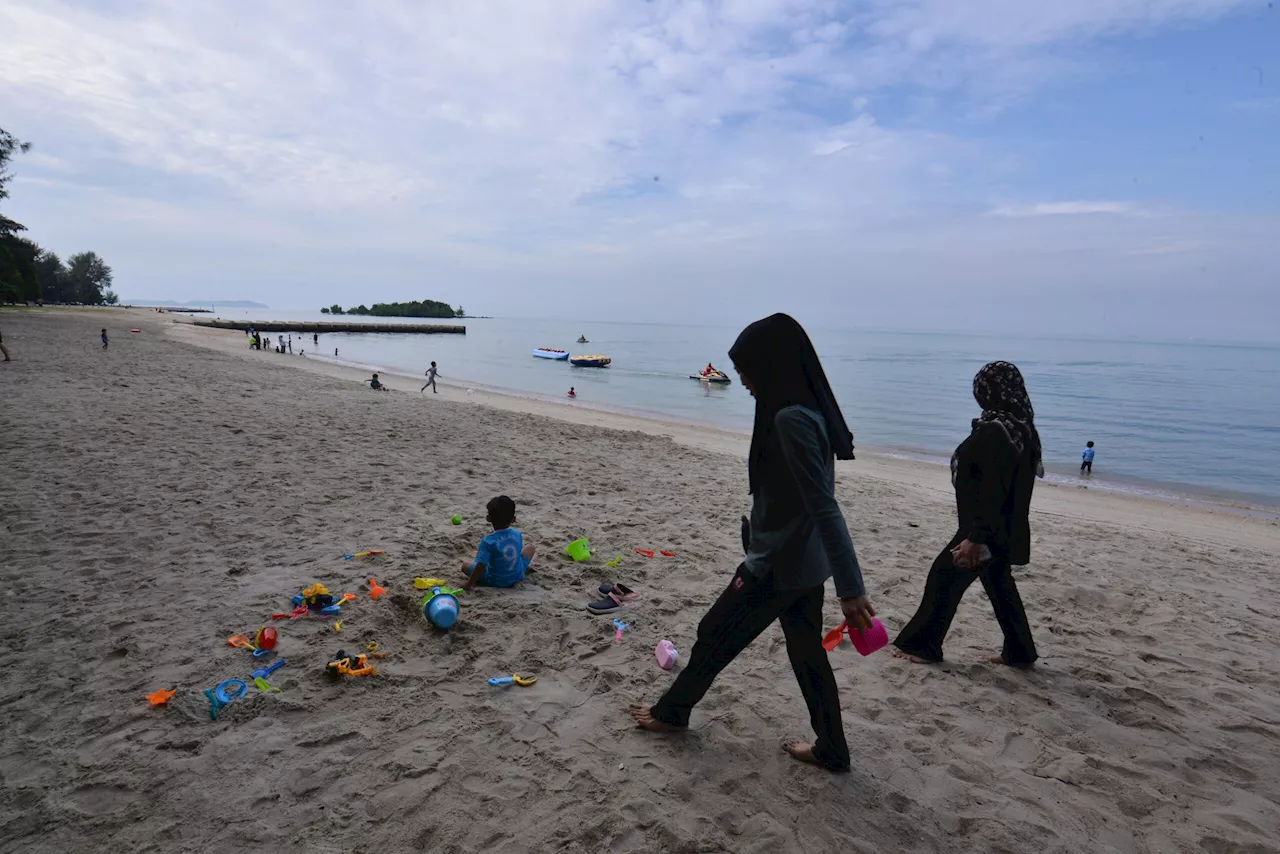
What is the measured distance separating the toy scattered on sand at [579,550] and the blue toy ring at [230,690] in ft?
8.72

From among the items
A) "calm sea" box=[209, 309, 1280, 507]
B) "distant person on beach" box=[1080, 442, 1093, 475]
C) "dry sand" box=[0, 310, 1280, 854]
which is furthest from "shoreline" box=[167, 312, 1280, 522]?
"dry sand" box=[0, 310, 1280, 854]

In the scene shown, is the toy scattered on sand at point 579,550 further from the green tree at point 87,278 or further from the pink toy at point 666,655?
the green tree at point 87,278

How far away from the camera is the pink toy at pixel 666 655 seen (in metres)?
3.71

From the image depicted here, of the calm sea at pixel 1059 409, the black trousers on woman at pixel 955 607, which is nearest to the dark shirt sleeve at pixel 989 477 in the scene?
the black trousers on woman at pixel 955 607

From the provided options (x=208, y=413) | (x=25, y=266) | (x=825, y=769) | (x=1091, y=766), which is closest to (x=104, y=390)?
(x=208, y=413)

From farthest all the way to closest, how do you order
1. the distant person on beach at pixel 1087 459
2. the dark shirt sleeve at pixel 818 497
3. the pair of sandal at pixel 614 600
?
the distant person on beach at pixel 1087 459 < the pair of sandal at pixel 614 600 < the dark shirt sleeve at pixel 818 497

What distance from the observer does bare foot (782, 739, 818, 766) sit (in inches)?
112

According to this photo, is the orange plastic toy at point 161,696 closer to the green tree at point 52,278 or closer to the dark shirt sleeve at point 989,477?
the dark shirt sleeve at point 989,477

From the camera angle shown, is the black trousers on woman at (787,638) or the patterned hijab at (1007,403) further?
the patterned hijab at (1007,403)

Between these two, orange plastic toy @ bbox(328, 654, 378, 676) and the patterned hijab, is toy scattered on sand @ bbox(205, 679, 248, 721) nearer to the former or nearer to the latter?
orange plastic toy @ bbox(328, 654, 378, 676)

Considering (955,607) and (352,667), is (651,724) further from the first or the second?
(955,607)

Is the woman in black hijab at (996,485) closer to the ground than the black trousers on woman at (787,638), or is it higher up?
higher up

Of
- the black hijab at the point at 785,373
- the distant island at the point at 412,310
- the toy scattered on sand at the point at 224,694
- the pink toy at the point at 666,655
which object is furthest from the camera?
the distant island at the point at 412,310

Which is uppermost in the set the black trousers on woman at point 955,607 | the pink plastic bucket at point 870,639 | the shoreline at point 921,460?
the pink plastic bucket at point 870,639
